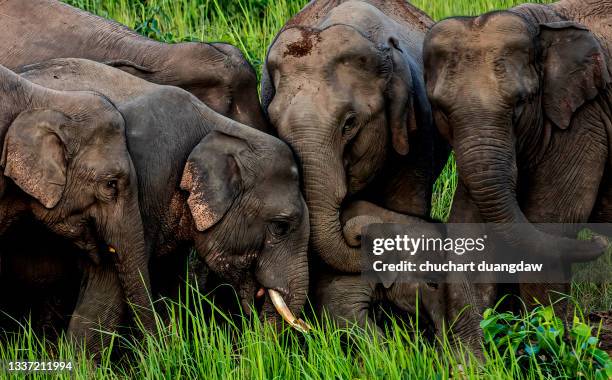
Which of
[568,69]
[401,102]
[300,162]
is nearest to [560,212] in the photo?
[568,69]

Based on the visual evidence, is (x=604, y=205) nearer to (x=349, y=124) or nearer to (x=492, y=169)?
(x=492, y=169)

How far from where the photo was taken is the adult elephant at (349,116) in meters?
6.57

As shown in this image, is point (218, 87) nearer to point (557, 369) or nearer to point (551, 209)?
point (551, 209)

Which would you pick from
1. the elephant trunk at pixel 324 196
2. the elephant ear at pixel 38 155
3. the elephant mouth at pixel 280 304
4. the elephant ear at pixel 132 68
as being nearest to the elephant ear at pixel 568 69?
the elephant trunk at pixel 324 196

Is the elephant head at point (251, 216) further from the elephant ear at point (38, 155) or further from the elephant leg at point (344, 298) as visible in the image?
the elephant ear at point (38, 155)

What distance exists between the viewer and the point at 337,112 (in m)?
6.59

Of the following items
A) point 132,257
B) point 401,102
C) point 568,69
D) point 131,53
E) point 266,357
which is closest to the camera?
point 266,357

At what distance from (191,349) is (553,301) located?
5.55ft

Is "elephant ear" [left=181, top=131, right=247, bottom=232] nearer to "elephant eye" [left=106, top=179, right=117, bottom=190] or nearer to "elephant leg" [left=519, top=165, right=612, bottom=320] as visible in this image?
"elephant eye" [left=106, top=179, right=117, bottom=190]

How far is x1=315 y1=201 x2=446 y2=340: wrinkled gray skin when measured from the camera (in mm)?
6688

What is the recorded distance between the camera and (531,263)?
6.55 m

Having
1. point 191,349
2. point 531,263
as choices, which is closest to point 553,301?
point 531,263

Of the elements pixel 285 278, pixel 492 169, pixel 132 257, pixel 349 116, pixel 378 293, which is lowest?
pixel 378 293

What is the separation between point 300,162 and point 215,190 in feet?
1.35
